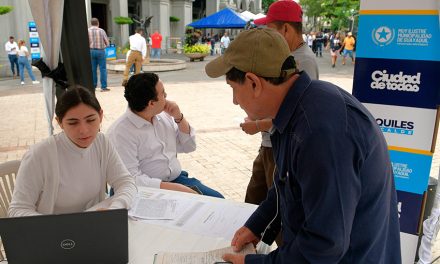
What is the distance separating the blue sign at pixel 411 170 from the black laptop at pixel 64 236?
6.68 ft

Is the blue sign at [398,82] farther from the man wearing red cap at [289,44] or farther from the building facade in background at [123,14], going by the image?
the building facade in background at [123,14]

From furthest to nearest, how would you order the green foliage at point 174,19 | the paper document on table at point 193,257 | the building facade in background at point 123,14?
the green foliage at point 174,19
the building facade in background at point 123,14
the paper document on table at point 193,257

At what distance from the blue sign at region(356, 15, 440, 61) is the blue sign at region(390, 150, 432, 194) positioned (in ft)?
2.18

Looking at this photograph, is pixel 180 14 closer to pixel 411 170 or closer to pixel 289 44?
pixel 289 44

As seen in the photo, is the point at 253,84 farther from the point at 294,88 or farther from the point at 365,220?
the point at 365,220

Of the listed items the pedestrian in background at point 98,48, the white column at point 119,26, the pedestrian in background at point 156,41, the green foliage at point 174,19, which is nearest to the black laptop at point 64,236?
the pedestrian in background at point 98,48

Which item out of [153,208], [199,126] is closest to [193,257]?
[153,208]

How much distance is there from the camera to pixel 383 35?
8.46 feet

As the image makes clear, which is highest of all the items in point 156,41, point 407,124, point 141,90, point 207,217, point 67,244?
point 156,41

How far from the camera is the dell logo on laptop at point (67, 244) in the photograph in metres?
1.39

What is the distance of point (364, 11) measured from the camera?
262 cm

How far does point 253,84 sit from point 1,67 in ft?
48.3

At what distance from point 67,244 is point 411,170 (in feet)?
7.46

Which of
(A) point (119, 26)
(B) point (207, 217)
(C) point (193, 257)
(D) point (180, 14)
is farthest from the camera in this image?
(D) point (180, 14)
